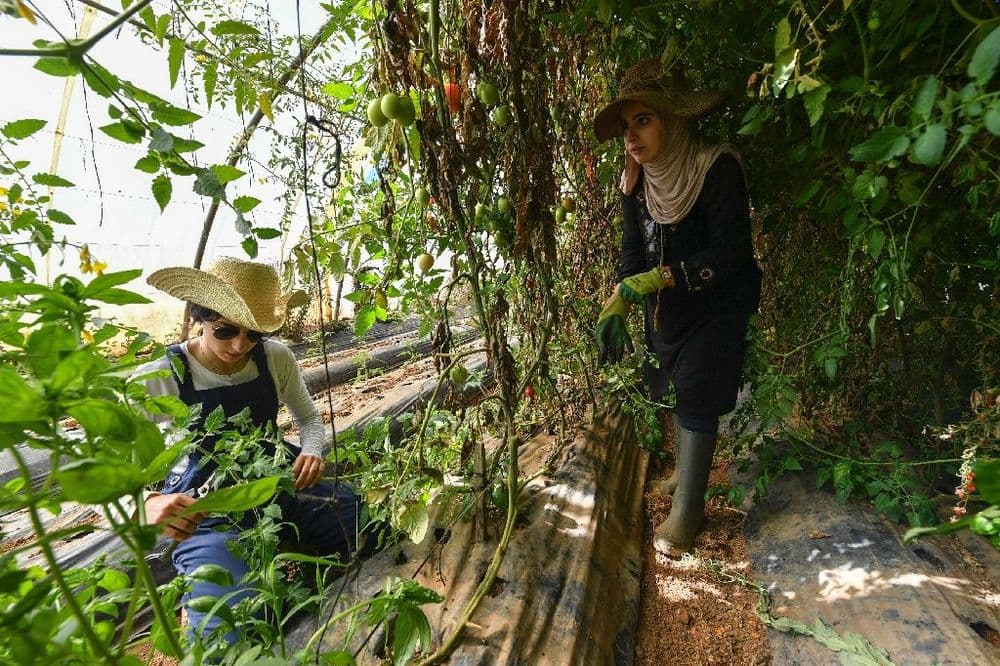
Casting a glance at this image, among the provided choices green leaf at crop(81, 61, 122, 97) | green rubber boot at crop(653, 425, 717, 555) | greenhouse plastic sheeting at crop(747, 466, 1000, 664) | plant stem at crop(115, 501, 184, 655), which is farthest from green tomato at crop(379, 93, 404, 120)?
greenhouse plastic sheeting at crop(747, 466, 1000, 664)

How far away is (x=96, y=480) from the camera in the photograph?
0.34 meters

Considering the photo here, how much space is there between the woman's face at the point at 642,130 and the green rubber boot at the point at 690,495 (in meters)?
0.96

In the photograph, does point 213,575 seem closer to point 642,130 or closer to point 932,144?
point 932,144

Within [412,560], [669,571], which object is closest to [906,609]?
[669,571]

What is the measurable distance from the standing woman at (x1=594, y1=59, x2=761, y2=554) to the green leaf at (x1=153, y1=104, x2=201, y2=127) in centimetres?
131

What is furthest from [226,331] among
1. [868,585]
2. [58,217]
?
[868,585]

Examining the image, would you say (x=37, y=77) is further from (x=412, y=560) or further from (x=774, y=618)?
(x=774, y=618)

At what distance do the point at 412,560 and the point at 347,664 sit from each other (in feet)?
2.48

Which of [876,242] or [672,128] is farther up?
[672,128]

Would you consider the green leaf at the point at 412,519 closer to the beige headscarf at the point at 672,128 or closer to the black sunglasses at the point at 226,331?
the black sunglasses at the point at 226,331

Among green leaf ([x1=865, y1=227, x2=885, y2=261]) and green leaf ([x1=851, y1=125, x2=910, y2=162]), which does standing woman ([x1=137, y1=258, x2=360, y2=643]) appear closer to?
green leaf ([x1=851, y1=125, x2=910, y2=162])

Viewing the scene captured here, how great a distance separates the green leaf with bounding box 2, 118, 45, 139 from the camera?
0.62 metres

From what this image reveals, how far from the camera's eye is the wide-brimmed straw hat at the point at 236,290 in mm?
1562

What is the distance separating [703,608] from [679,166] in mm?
1372
